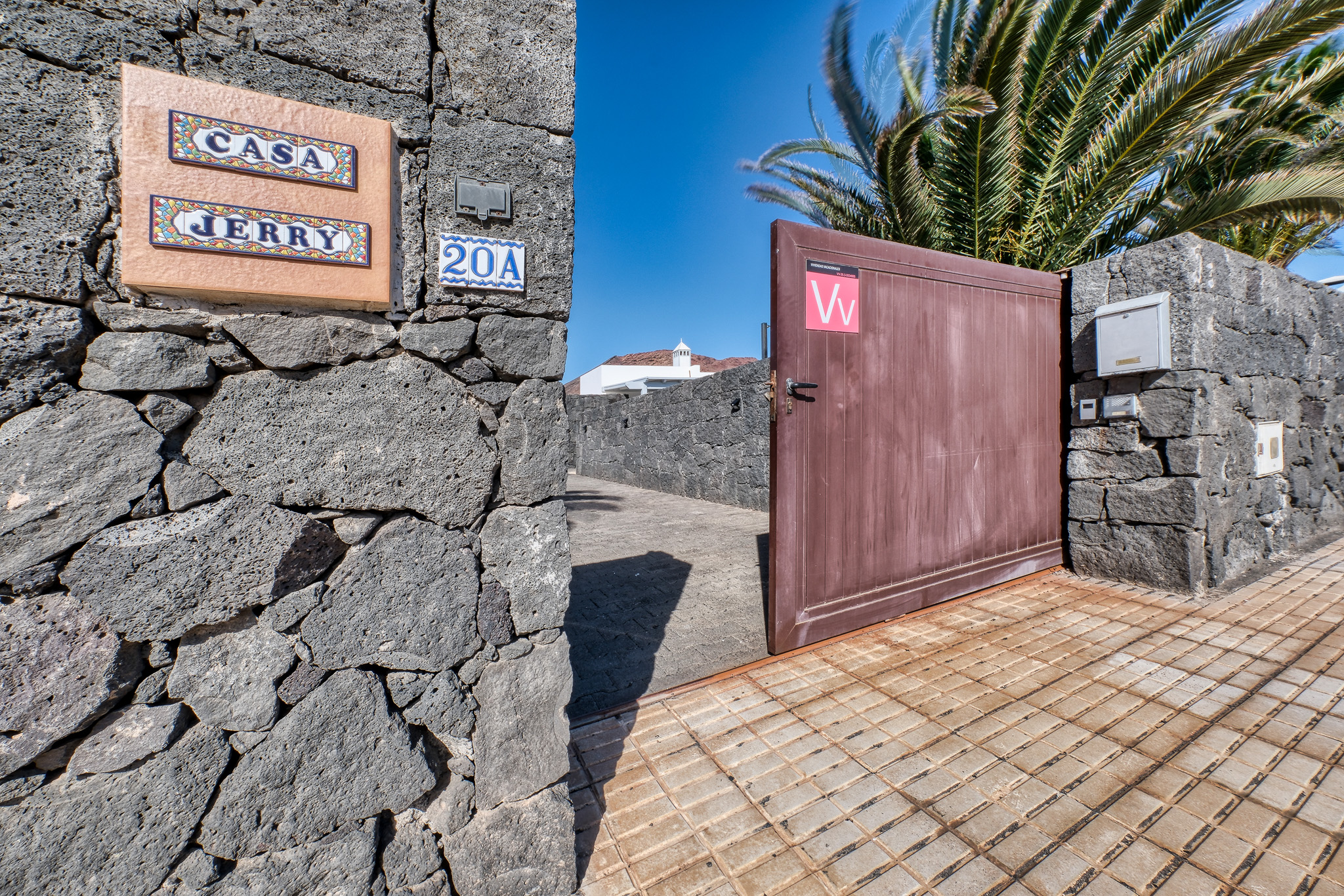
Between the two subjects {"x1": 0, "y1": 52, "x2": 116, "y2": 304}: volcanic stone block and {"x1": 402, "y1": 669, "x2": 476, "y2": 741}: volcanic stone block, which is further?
{"x1": 402, "y1": 669, "x2": 476, "y2": 741}: volcanic stone block

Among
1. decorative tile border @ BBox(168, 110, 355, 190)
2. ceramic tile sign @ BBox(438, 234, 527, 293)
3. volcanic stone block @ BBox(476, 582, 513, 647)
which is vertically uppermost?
decorative tile border @ BBox(168, 110, 355, 190)

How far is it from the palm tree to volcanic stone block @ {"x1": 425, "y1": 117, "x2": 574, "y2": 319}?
3.53 m

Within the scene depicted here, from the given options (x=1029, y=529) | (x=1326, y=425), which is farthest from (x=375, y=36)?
(x=1326, y=425)

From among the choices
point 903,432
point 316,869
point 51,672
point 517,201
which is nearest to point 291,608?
point 51,672

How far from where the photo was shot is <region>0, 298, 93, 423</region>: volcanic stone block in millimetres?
952

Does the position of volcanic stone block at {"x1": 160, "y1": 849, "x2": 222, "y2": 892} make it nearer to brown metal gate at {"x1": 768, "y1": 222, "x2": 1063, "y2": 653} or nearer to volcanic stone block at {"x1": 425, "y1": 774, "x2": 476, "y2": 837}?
volcanic stone block at {"x1": 425, "y1": 774, "x2": 476, "y2": 837}

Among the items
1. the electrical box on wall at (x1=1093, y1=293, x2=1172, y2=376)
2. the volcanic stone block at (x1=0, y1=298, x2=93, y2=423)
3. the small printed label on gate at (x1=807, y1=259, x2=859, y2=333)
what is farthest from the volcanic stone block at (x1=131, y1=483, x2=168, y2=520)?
the electrical box on wall at (x1=1093, y1=293, x2=1172, y2=376)

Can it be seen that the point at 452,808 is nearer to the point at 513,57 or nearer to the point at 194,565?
the point at 194,565

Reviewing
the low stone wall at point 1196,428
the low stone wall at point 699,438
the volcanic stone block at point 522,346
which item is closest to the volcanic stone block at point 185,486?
the volcanic stone block at point 522,346

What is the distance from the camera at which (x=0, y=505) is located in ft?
3.15

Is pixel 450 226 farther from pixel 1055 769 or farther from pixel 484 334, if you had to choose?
pixel 1055 769

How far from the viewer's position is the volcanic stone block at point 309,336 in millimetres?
1131

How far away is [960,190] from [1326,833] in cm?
487

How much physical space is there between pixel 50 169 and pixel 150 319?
0.29m
